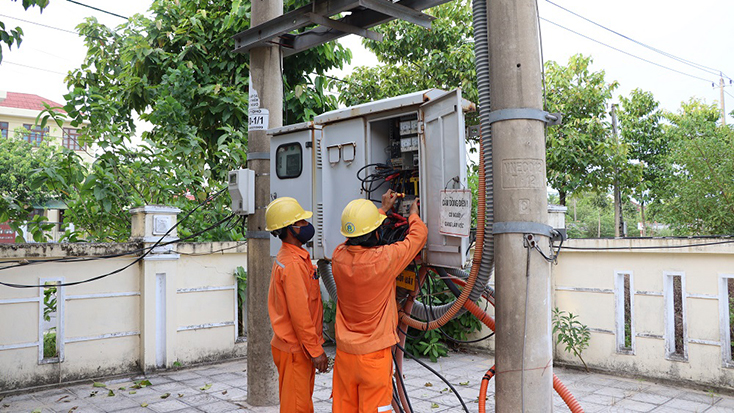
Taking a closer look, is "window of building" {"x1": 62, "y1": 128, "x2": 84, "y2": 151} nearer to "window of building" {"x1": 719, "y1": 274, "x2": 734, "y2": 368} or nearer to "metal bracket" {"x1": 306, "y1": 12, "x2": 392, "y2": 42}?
"metal bracket" {"x1": 306, "y1": 12, "x2": 392, "y2": 42}

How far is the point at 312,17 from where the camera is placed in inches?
197

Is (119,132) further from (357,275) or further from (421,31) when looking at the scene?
(421,31)

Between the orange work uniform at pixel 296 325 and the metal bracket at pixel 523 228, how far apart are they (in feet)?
6.07

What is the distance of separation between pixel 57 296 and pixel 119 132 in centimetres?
264

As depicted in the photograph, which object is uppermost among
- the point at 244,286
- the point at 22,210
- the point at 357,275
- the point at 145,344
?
the point at 22,210

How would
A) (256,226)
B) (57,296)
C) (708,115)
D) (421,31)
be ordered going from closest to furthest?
(256,226)
(57,296)
(421,31)
(708,115)

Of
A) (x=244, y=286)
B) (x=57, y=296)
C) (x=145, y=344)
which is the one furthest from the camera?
(x=244, y=286)

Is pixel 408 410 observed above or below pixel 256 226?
below

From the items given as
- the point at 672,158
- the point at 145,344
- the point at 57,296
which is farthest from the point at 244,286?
the point at 672,158

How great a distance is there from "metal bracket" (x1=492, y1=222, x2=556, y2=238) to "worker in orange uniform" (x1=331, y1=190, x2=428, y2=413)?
0.79 m

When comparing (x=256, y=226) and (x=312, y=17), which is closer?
(x=312, y=17)

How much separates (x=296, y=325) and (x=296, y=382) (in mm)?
477

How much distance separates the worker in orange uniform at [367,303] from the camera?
3783 mm

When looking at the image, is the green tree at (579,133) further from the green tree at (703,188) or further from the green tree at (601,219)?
the green tree at (601,219)
